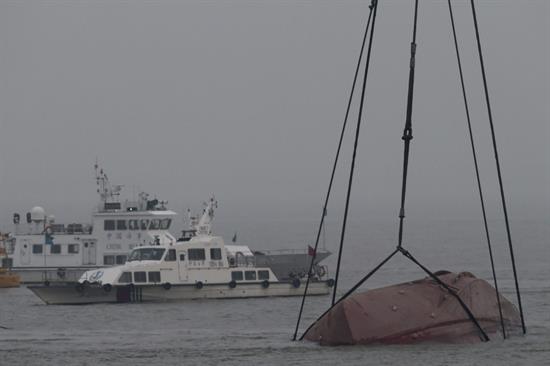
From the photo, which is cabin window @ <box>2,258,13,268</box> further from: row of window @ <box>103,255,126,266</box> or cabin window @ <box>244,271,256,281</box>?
cabin window @ <box>244,271,256,281</box>

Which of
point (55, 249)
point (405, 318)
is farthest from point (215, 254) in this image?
point (405, 318)

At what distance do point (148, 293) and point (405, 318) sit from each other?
22.9 meters

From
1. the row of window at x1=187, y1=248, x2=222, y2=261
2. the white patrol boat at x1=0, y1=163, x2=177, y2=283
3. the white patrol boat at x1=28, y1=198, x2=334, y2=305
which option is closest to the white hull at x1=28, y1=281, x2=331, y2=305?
the white patrol boat at x1=28, y1=198, x2=334, y2=305

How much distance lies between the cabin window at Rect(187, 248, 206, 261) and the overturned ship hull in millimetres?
19730

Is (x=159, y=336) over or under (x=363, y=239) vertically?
under

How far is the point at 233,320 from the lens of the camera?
184ft

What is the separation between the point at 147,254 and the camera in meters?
65.9

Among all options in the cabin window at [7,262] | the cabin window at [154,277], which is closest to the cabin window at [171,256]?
the cabin window at [154,277]

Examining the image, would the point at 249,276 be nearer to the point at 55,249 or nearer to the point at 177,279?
the point at 177,279

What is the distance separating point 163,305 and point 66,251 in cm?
1691

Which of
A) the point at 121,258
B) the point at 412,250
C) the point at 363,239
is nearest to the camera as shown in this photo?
the point at 121,258

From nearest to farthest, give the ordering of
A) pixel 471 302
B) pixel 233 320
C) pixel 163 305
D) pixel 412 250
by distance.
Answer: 1. pixel 471 302
2. pixel 233 320
3. pixel 163 305
4. pixel 412 250

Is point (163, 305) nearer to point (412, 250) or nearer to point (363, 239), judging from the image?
point (412, 250)

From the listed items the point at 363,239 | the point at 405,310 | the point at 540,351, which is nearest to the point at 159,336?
the point at 405,310
